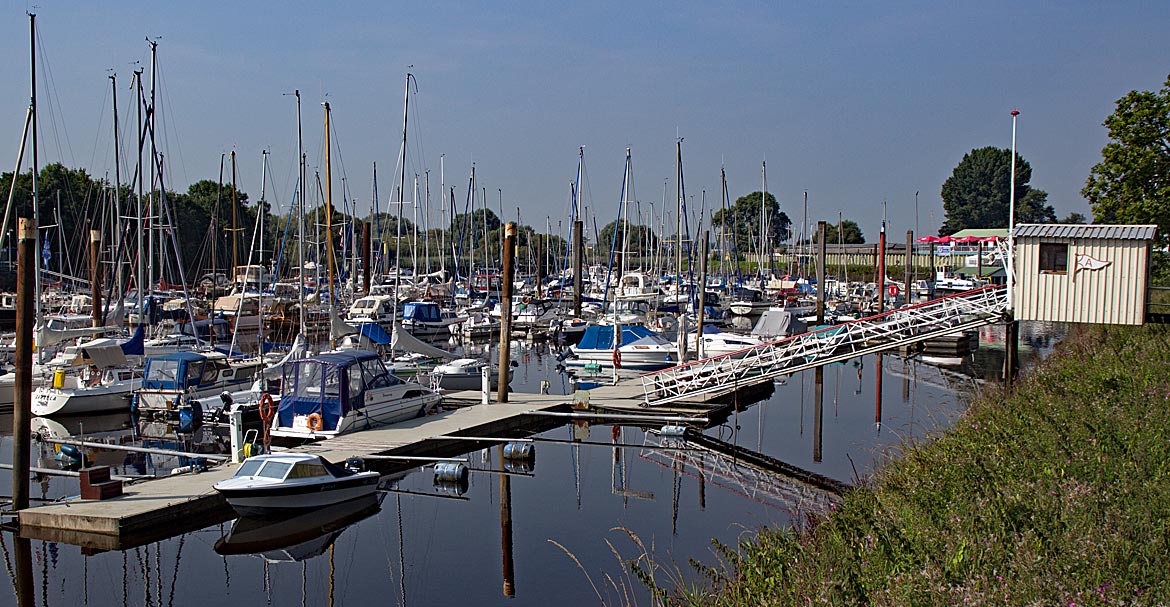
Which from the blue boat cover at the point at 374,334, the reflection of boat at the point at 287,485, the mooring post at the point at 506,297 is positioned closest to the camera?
the reflection of boat at the point at 287,485

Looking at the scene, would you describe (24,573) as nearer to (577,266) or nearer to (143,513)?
(143,513)

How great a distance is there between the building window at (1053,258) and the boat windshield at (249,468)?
67.5 feet

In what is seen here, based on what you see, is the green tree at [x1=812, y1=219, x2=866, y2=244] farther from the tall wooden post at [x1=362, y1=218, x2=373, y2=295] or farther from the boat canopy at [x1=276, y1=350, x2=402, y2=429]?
the boat canopy at [x1=276, y1=350, x2=402, y2=429]

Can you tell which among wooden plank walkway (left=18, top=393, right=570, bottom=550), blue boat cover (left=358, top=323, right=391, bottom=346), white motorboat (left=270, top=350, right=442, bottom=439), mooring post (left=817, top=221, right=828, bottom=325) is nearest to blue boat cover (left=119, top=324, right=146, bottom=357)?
blue boat cover (left=358, top=323, right=391, bottom=346)

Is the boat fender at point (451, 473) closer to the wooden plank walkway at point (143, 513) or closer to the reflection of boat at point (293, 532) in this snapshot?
the wooden plank walkway at point (143, 513)

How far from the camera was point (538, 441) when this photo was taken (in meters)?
30.1

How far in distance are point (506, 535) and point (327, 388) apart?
8.68m

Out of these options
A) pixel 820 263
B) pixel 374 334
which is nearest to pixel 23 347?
pixel 374 334

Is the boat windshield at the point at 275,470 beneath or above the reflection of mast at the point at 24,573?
above

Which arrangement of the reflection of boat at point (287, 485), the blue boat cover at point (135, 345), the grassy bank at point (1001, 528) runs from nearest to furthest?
the grassy bank at point (1001, 528) → the reflection of boat at point (287, 485) → the blue boat cover at point (135, 345)

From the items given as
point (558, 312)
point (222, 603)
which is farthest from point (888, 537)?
point (558, 312)

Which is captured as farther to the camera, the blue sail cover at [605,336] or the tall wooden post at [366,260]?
the tall wooden post at [366,260]

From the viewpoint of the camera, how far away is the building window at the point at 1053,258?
2808 cm

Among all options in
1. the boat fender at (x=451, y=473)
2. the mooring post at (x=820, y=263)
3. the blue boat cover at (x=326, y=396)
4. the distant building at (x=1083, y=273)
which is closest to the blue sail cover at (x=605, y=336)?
the mooring post at (x=820, y=263)
